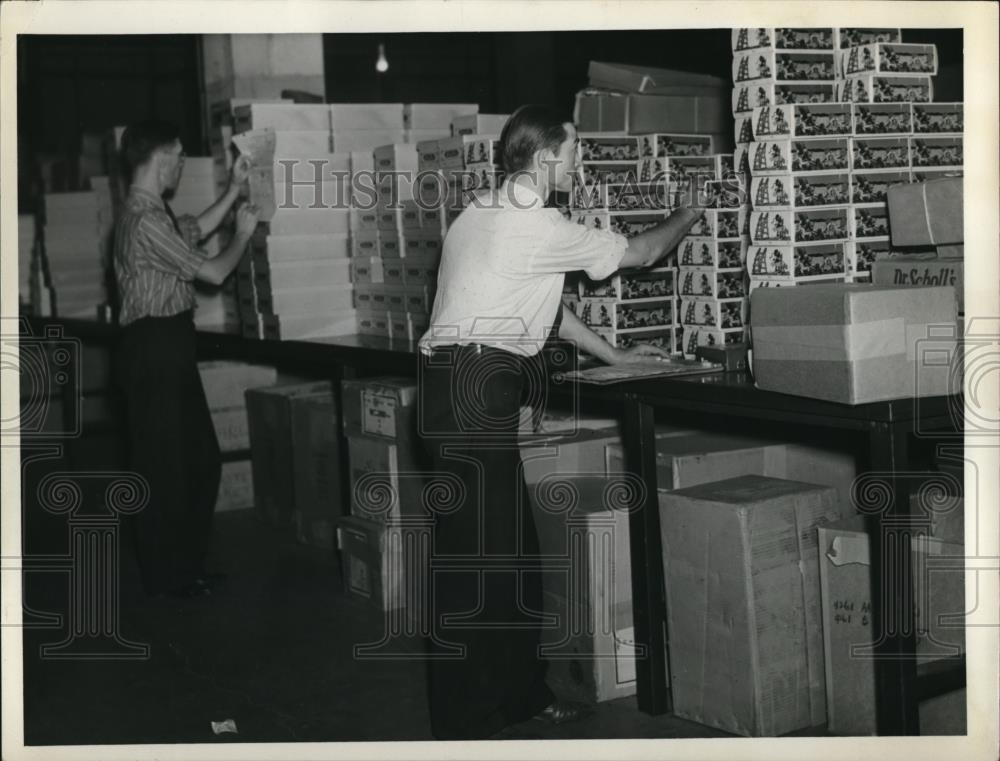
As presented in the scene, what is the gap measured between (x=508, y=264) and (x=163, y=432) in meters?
2.06

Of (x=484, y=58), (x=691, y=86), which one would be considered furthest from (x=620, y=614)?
(x=484, y=58)

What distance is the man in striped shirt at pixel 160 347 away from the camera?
15.3 ft

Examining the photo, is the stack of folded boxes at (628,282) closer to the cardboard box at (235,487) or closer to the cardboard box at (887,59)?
the cardboard box at (887,59)

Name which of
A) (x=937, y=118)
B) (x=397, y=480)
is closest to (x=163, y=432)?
(x=397, y=480)

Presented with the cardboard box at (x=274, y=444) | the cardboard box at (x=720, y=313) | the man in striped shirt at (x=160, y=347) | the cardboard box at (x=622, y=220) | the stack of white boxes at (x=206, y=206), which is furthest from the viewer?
the stack of white boxes at (x=206, y=206)

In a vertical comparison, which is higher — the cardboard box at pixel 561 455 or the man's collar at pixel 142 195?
the man's collar at pixel 142 195

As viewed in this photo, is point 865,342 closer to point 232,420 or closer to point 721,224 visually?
point 721,224

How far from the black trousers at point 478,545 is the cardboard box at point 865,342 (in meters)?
0.77

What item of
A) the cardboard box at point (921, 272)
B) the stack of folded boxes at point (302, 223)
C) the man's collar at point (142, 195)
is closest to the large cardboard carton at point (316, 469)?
the stack of folded boxes at point (302, 223)

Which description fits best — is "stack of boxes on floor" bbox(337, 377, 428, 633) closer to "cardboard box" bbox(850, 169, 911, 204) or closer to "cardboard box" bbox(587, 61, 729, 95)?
"cardboard box" bbox(587, 61, 729, 95)

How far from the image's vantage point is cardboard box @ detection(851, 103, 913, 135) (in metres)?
3.57

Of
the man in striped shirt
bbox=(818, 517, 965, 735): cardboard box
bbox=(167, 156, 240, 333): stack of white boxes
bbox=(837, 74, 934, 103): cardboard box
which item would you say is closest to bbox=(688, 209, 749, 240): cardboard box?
bbox=(837, 74, 934, 103): cardboard box

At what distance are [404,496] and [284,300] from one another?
119cm

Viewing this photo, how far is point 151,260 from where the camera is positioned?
4699 mm
